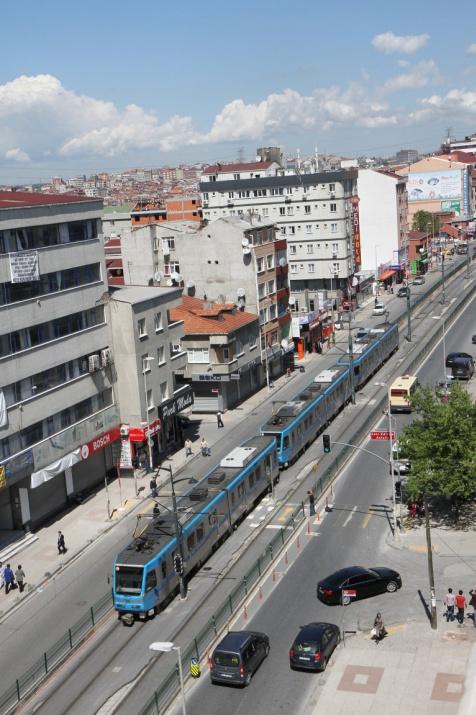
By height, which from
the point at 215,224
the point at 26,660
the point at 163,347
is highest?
the point at 215,224

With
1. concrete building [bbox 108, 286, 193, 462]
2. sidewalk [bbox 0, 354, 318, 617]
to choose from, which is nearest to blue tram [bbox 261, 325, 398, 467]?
sidewalk [bbox 0, 354, 318, 617]

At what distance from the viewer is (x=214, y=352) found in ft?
259

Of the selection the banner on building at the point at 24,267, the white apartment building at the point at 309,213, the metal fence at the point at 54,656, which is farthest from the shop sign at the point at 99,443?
the white apartment building at the point at 309,213

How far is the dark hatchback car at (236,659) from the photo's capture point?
112ft

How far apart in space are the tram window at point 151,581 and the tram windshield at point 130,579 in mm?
323

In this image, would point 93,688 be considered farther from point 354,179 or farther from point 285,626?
point 354,179

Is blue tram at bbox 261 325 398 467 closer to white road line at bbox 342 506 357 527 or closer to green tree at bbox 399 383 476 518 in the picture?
white road line at bbox 342 506 357 527

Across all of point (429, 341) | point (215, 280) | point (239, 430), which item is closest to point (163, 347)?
point (239, 430)

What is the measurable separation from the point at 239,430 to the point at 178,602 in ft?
103

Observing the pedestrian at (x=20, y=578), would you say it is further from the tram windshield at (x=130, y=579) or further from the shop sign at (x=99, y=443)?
the shop sign at (x=99, y=443)

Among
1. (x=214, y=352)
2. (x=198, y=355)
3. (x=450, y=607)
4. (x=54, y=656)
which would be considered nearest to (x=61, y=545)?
(x=54, y=656)

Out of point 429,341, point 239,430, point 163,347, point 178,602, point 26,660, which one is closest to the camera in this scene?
point 26,660

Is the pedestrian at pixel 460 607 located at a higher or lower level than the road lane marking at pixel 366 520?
higher

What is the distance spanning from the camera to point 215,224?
87500 mm
